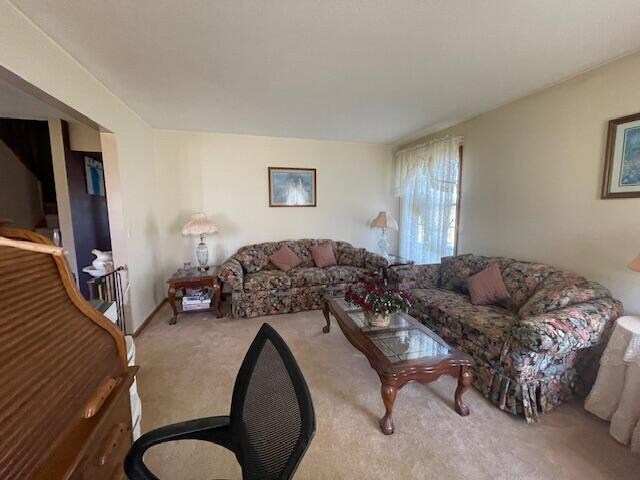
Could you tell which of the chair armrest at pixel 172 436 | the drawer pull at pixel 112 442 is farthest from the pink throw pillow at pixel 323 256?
the drawer pull at pixel 112 442

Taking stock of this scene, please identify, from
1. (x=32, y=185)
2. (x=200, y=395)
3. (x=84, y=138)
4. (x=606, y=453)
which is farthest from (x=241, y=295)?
(x=32, y=185)

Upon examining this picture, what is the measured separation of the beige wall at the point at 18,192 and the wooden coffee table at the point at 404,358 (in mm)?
→ 4409

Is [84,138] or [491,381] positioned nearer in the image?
[491,381]

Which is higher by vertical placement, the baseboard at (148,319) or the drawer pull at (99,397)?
the drawer pull at (99,397)

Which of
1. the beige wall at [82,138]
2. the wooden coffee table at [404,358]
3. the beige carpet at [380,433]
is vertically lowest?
the beige carpet at [380,433]

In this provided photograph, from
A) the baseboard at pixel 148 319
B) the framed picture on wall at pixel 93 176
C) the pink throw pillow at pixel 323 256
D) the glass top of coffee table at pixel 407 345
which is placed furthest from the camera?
the pink throw pillow at pixel 323 256

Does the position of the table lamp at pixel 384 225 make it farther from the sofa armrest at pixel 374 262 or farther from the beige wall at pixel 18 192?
the beige wall at pixel 18 192

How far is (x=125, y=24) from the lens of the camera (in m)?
1.65

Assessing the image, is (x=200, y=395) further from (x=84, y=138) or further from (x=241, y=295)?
(x=84, y=138)

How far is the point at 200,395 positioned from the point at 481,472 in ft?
5.76

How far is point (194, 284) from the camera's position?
131 inches

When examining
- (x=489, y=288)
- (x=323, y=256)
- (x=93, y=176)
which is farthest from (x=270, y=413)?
(x=93, y=176)

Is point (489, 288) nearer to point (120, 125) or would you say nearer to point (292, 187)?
point (292, 187)

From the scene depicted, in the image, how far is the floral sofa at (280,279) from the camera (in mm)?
3383
